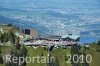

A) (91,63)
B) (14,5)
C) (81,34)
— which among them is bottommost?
(91,63)

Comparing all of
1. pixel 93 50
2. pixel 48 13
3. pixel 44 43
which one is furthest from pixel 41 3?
pixel 93 50

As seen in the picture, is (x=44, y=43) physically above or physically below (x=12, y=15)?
below

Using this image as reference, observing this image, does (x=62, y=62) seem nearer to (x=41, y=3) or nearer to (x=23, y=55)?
(x=23, y=55)

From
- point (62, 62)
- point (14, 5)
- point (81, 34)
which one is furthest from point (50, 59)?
point (14, 5)

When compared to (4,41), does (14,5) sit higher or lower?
higher

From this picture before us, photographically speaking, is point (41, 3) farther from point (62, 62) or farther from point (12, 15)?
point (62, 62)

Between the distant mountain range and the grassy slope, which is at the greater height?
the distant mountain range

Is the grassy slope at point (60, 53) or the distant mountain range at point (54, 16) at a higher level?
the distant mountain range at point (54, 16)

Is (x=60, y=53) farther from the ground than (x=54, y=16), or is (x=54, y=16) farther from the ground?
(x=54, y=16)
